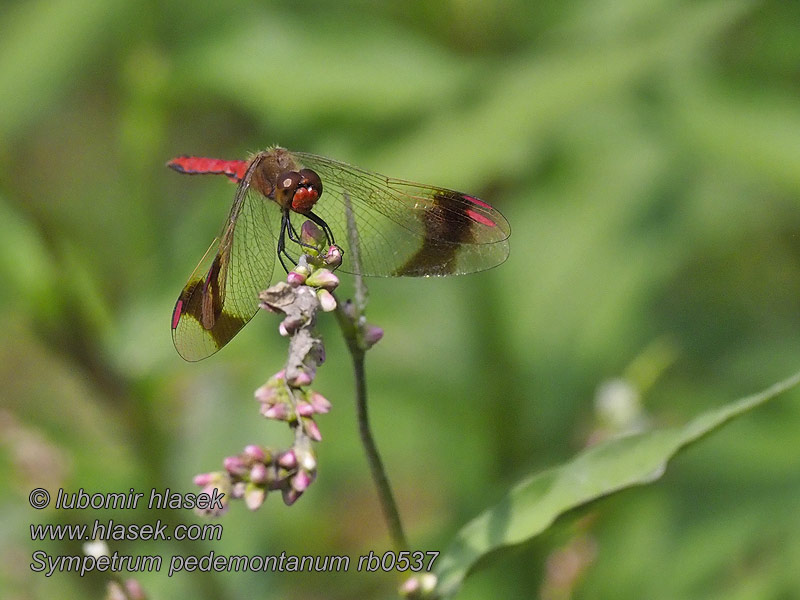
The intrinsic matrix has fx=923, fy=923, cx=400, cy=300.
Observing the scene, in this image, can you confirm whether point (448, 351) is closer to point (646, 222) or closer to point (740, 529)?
point (646, 222)

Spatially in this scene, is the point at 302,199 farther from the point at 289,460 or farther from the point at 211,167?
the point at 289,460

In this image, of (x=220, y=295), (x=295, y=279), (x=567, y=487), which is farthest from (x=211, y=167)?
(x=567, y=487)

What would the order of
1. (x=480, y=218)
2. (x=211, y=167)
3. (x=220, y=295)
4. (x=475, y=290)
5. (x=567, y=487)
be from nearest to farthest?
(x=567, y=487) → (x=220, y=295) → (x=480, y=218) → (x=211, y=167) → (x=475, y=290)

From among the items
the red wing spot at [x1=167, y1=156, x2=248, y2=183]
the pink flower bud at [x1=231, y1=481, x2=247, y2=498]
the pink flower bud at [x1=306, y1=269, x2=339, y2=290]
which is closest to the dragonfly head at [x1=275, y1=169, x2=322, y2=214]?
the red wing spot at [x1=167, y1=156, x2=248, y2=183]

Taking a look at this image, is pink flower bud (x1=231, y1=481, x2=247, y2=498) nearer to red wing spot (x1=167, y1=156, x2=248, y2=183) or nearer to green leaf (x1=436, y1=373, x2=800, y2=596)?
green leaf (x1=436, y1=373, x2=800, y2=596)

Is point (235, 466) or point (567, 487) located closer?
point (235, 466)

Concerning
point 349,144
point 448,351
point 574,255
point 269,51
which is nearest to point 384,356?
point 448,351
